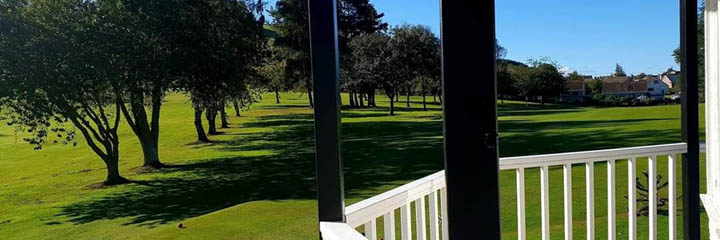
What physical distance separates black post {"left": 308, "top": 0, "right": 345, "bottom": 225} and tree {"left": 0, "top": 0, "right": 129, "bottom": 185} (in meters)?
2.72

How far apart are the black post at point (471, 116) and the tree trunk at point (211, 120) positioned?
3.35 m

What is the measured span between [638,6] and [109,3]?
563cm

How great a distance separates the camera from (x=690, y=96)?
1.41 m

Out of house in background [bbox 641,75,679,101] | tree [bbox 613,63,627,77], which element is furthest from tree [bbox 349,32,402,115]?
house in background [bbox 641,75,679,101]

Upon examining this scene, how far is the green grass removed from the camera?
9.79 ft

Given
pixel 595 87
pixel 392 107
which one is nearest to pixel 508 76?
pixel 392 107

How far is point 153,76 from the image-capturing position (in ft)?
10.9

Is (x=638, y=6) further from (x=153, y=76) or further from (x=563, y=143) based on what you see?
(x=153, y=76)

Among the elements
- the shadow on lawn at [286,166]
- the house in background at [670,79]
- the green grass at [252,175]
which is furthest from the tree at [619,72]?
the shadow on lawn at [286,166]

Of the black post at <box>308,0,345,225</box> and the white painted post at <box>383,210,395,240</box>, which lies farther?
the white painted post at <box>383,210,395,240</box>

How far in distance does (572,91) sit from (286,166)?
3.03m

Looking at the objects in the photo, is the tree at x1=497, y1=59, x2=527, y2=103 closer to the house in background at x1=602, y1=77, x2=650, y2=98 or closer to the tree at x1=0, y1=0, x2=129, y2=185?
the house in background at x1=602, y1=77, x2=650, y2=98

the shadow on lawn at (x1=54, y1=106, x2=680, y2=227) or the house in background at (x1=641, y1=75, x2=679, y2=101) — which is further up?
the house in background at (x1=641, y1=75, x2=679, y2=101)

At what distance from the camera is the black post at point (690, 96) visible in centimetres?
139
